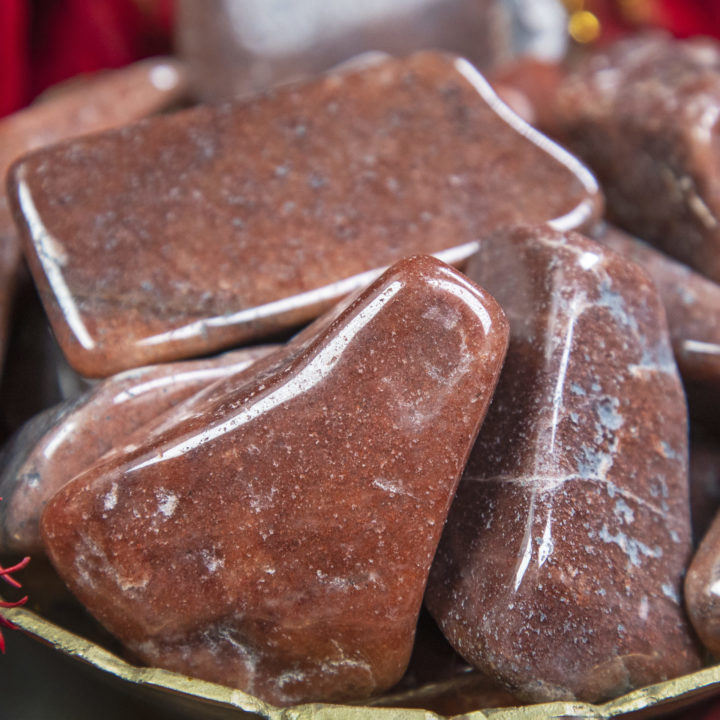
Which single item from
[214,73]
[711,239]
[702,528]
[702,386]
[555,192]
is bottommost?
[702,528]

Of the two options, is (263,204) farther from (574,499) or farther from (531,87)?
(531,87)

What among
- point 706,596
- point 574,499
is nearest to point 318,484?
point 574,499

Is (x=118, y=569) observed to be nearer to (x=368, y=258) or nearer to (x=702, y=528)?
(x=368, y=258)

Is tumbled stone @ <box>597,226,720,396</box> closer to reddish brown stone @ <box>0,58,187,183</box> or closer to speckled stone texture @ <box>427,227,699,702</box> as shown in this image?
speckled stone texture @ <box>427,227,699,702</box>

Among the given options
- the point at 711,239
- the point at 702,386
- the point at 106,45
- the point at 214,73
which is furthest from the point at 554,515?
the point at 106,45

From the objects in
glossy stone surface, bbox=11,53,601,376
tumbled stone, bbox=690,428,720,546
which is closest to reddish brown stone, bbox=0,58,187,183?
glossy stone surface, bbox=11,53,601,376
